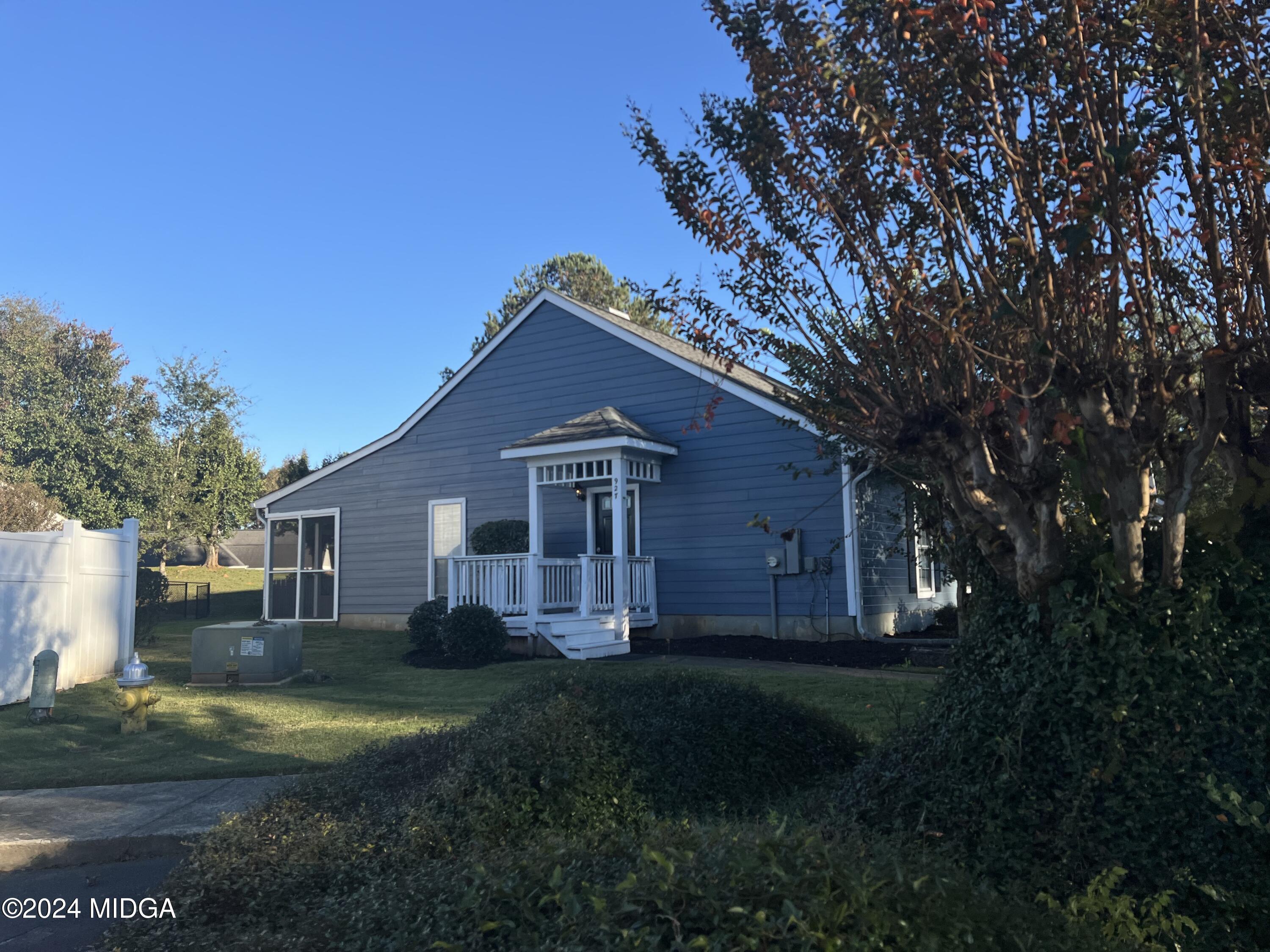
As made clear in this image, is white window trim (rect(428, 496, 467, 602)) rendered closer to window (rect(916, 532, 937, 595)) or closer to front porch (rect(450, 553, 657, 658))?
front porch (rect(450, 553, 657, 658))

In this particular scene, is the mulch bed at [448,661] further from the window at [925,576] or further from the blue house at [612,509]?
the window at [925,576]

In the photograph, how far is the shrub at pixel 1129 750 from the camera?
3383mm

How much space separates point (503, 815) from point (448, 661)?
383 inches

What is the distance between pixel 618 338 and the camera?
1708 cm

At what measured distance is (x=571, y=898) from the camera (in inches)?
111

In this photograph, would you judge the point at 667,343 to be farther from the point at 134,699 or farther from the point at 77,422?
the point at 77,422

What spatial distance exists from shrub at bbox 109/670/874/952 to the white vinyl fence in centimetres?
700

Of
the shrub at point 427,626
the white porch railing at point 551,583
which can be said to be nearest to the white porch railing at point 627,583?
the white porch railing at point 551,583

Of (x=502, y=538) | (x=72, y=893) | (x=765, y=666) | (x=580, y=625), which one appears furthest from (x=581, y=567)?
(x=72, y=893)

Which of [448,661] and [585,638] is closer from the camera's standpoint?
[448,661]

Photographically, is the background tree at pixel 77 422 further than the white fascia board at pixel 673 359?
Yes

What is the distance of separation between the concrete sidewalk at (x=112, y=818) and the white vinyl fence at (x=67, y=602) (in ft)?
15.7

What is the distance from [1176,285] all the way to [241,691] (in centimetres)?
1099

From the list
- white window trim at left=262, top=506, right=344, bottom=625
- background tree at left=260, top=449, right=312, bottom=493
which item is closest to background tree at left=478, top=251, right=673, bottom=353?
background tree at left=260, top=449, right=312, bottom=493
